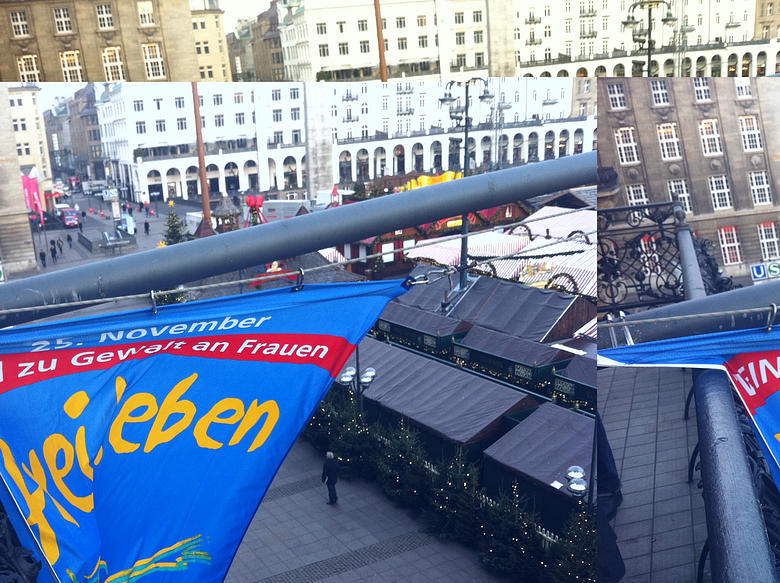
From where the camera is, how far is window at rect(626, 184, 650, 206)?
154 inches

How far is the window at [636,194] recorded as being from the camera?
12.8ft

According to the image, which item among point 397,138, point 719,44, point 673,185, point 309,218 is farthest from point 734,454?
point 397,138

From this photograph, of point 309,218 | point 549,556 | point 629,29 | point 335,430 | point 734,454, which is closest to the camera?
point 734,454

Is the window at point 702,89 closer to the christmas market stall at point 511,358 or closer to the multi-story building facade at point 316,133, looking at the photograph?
the multi-story building facade at point 316,133

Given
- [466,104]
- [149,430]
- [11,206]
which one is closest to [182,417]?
[149,430]

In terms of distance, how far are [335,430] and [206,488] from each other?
1202cm

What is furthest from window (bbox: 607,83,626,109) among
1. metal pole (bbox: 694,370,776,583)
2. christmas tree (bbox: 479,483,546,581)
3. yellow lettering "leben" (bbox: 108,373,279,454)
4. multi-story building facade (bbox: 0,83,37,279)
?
christmas tree (bbox: 479,483,546,581)

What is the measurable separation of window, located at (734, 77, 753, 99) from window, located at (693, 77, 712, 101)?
0.26m

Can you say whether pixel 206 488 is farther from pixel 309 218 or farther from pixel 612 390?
pixel 612 390

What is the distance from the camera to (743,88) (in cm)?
448

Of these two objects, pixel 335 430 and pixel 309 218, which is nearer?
pixel 309 218

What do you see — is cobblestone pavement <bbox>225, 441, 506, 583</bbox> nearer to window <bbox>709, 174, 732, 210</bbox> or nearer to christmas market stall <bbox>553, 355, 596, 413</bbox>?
christmas market stall <bbox>553, 355, 596, 413</bbox>

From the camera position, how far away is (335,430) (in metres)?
15.3

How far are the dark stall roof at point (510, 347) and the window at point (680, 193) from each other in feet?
34.7
